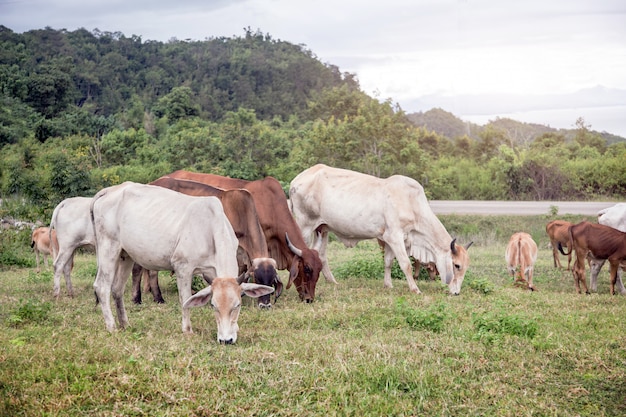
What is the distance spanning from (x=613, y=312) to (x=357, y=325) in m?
4.06

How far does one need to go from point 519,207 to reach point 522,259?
15985 millimetres

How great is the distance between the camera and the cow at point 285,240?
1189 centimetres

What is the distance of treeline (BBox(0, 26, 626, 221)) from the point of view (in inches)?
1258

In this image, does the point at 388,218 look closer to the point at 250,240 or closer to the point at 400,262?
the point at 400,262

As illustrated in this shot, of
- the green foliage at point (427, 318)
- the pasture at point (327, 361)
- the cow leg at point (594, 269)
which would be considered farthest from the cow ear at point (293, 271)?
the cow leg at point (594, 269)

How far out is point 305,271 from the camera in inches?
470

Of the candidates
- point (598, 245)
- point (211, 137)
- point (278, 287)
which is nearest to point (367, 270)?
point (278, 287)

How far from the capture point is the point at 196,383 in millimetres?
6836

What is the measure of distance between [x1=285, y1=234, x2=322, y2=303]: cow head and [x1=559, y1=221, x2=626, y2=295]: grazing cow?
5.05 meters

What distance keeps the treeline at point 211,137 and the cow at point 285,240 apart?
11535 millimetres

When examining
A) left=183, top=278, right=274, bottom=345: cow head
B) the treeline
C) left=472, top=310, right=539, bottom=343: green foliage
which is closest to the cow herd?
left=183, top=278, right=274, bottom=345: cow head

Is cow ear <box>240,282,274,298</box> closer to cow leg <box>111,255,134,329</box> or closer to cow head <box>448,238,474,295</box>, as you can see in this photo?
cow leg <box>111,255,134,329</box>

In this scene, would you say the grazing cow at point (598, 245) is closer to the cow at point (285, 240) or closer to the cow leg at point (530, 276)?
the cow leg at point (530, 276)

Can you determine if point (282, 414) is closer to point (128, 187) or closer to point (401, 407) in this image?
point (401, 407)
